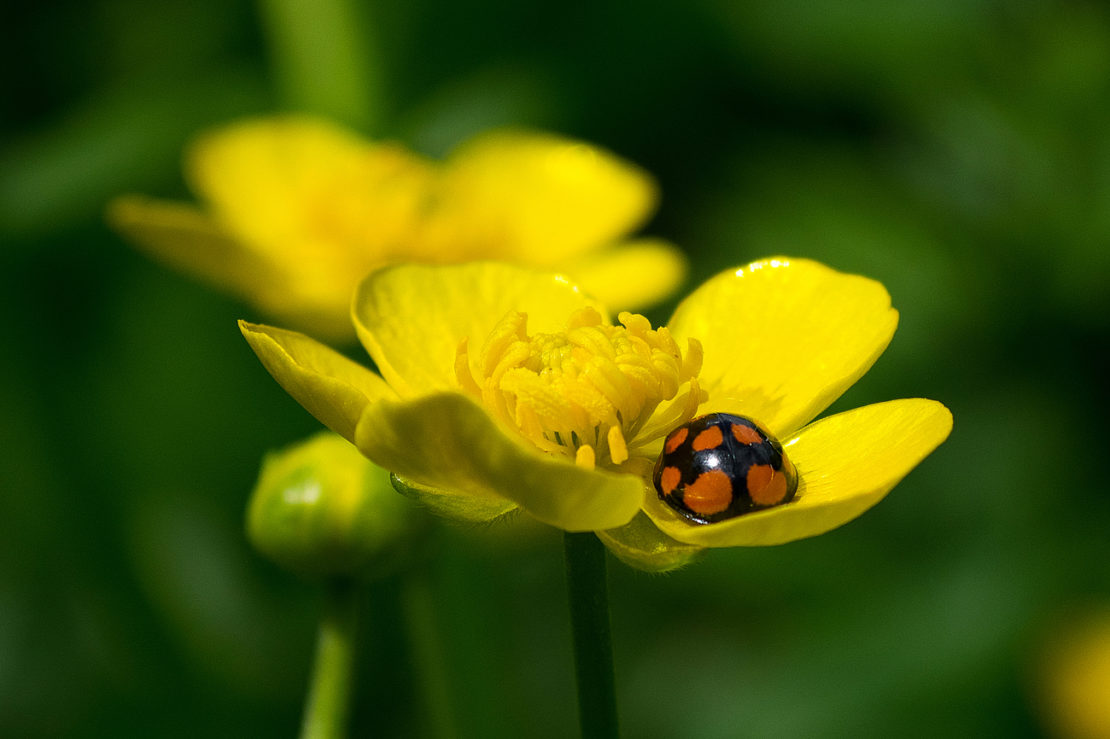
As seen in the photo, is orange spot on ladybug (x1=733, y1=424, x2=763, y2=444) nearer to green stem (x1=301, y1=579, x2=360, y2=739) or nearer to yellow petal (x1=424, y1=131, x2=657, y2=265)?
green stem (x1=301, y1=579, x2=360, y2=739)

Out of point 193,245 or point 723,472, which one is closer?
point 723,472

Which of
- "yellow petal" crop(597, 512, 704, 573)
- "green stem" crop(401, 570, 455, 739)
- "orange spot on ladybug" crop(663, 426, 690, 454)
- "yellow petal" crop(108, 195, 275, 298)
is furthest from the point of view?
"yellow petal" crop(108, 195, 275, 298)

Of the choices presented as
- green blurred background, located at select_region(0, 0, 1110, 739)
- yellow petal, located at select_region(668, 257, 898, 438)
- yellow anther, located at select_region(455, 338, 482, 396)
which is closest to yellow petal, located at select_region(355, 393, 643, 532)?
yellow anther, located at select_region(455, 338, 482, 396)

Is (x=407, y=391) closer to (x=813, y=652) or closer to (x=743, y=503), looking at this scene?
(x=743, y=503)

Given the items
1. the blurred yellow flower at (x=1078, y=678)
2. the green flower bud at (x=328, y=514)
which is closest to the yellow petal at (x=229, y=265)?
the green flower bud at (x=328, y=514)

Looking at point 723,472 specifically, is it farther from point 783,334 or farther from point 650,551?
point 783,334

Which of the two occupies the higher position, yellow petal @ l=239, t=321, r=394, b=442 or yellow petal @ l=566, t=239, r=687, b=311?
yellow petal @ l=239, t=321, r=394, b=442

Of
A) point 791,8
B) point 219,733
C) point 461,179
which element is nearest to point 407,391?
point 461,179

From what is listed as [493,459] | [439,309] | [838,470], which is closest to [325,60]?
[439,309]

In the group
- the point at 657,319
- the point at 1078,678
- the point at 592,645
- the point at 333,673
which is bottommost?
the point at 1078,678
